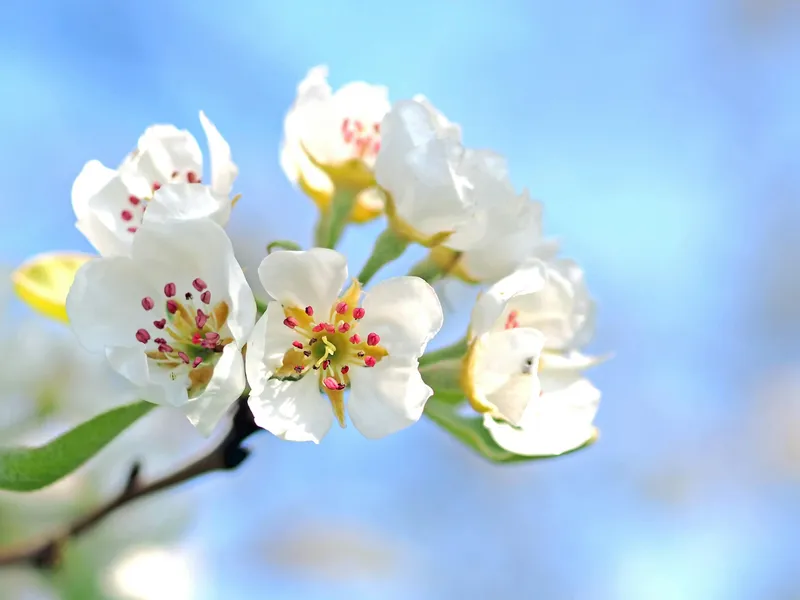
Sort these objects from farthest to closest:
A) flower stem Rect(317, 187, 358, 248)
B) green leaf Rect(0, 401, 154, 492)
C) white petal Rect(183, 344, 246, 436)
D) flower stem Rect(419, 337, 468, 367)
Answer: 1. flower stem Rect(317, 187, 358, 248)
2. flower stem Rect(419, 337, 468, 367)
3. green leaf Rect(0, 401, 154, 492)
4. white petal Rect(183, 344, 246, 436)

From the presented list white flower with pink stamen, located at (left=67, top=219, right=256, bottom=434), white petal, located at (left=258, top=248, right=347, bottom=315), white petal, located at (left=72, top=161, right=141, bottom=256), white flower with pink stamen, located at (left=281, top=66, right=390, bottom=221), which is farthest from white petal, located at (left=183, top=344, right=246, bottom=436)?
white flower with pink stamen, located at (left=281, top=66, right=390, bottom=221)

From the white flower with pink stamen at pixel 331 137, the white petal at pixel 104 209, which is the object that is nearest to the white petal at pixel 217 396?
the white petal at pixel 104 209

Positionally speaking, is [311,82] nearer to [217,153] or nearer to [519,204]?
[217,153]

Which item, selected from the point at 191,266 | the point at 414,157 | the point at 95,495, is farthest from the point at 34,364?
the point at 414,157

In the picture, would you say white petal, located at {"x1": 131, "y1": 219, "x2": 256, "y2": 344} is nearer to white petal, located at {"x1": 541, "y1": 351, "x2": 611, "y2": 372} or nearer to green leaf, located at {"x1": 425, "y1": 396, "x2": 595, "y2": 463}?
green leaf, located at {"x1": 425, "y1": 396, "x2": 595, "y2": 463}

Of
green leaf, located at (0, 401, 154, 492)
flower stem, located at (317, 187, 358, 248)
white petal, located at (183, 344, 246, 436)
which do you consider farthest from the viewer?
flower stem, located at (317, 187, 358, 248)

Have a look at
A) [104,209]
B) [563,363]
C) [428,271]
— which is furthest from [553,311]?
[104,209]
